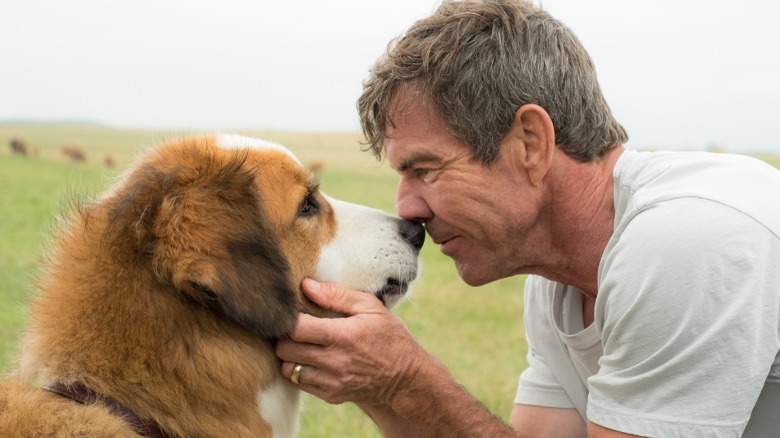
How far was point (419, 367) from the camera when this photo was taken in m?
2.96

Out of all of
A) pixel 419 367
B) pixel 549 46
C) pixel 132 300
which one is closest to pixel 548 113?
pixel 549 46

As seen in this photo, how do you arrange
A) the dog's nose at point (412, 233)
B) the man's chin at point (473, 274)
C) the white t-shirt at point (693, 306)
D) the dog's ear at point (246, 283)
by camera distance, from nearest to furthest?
the dog's ear at point (246, 283)
the white t-shirt at point (693, 306)
the dog's nose at point (412, 233)
the man's chin at point (473, 274)

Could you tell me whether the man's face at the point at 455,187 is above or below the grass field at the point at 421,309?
above

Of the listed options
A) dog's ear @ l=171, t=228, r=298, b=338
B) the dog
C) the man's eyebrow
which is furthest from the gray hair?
dog's ear @ l=171, t=228, r=298, b=338

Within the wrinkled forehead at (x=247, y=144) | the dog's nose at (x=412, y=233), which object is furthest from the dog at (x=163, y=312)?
the dog's nose at (x=412, y=233)

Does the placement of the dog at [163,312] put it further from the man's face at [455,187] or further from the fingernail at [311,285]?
the man's face at [455,187]

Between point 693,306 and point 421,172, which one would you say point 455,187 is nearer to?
point 421,172

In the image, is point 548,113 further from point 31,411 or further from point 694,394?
point 31,411

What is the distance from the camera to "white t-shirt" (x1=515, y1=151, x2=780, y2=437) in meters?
2.49

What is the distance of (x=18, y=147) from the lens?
2842 centimetres

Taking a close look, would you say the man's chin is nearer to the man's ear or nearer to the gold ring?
the man's ear

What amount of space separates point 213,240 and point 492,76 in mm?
1333

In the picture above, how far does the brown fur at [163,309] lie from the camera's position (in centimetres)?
230

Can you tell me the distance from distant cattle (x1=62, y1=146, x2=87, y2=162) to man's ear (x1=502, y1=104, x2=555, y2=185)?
27429mm
